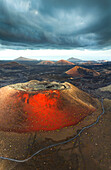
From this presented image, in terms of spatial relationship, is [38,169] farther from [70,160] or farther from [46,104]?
[46,104]

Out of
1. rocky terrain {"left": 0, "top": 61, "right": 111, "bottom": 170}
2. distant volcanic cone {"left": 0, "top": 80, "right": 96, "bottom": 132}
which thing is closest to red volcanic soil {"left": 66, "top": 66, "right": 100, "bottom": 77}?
distant volcanic cone {"left": 0, "top": 80, "right": 96, "bottom": 132}

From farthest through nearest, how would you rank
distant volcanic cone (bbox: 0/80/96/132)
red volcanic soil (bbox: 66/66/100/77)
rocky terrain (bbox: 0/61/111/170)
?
red volcanic soil (bbox: 66/66/100/77), distant volcanic cone (bbox: 0/80/96/132), rocky terrain (bbox: 0/61/111/170)

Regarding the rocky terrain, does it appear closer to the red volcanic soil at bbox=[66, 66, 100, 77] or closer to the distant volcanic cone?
the distant volcanic cone

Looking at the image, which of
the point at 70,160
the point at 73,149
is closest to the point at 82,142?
the point at 73,149

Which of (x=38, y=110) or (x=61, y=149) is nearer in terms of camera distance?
(x=61, y=149)

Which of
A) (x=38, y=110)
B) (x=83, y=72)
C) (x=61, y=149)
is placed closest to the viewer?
(x=61, y=149)

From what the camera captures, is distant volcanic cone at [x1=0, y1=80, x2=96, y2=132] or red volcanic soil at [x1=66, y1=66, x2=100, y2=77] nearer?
distant volcanic cone at [x1=0, y1=80, x2=96, y2=132]

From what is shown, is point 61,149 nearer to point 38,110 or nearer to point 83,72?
point 38,110

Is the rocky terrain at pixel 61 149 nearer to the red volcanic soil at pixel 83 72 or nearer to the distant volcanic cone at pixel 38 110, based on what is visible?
the distant volcanic cone at pixel 38 110

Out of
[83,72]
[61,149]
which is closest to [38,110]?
[61,149]
